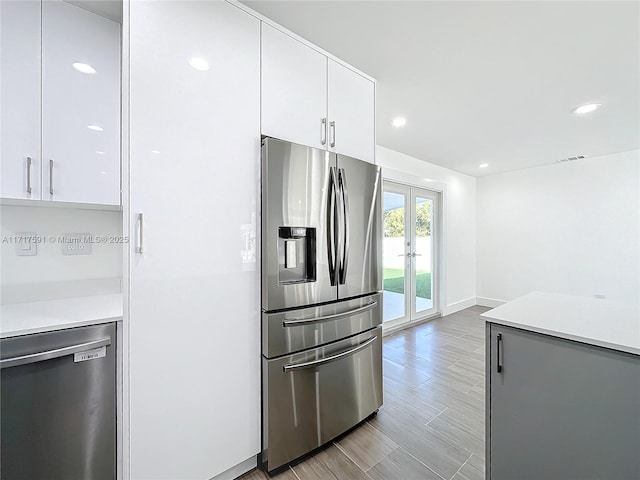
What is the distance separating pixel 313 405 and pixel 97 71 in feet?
7.48

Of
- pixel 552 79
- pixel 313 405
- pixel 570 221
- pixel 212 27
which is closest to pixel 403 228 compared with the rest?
pixel 552 79

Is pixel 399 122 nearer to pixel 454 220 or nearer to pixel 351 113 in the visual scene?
pixel 351 113

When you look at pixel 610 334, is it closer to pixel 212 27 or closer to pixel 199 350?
pixel 199 350

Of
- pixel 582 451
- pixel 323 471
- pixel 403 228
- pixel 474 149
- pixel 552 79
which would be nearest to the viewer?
pixel 582 451

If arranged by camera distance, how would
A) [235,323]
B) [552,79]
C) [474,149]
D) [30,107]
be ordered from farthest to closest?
[474,149] → [552,79] → [235,323] → [30,107]

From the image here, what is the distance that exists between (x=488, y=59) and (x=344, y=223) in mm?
1556

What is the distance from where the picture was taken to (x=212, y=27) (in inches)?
53.4

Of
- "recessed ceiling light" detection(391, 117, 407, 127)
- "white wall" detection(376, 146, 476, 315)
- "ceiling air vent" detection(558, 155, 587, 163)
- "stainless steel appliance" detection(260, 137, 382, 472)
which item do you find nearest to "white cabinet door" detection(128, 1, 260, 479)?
"stainless steel appliance" detection(260, 137, 382, 472)

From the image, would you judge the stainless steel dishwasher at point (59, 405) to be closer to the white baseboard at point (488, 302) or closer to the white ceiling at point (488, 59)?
the white ceiling at point (488, 59)

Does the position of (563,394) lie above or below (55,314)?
below

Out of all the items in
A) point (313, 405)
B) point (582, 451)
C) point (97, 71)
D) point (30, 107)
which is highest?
point (97, 71)

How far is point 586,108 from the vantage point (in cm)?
251

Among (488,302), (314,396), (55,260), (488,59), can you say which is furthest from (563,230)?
(55,260)

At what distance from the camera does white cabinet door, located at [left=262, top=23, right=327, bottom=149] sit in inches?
60.7
